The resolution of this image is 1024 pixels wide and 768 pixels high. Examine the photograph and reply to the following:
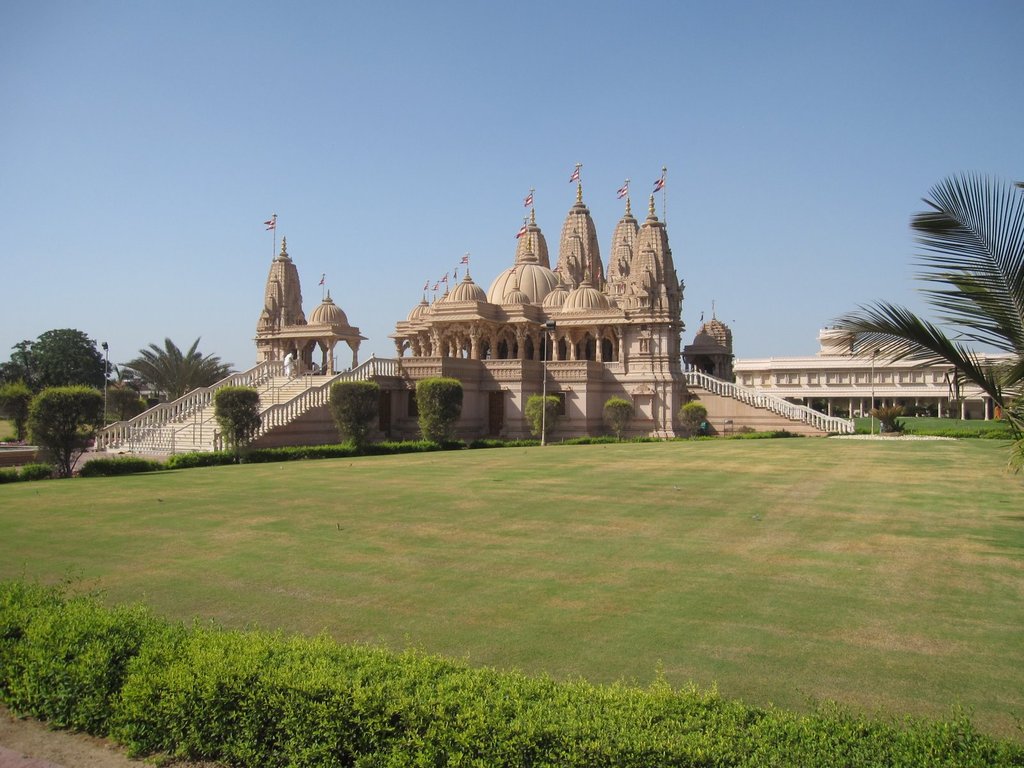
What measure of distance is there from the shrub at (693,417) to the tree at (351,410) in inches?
771

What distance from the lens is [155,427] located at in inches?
1414

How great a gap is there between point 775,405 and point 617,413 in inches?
363

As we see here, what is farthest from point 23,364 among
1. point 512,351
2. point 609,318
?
point 609,318

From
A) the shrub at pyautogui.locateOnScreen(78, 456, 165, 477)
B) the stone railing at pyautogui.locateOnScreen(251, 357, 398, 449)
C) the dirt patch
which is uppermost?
the stone railing at pyautogui.locateOnScreen(251, 357, 398, 449)

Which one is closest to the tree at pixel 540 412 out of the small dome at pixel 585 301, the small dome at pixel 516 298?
the small dome at pixel 585 301

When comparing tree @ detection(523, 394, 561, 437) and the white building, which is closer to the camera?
tree @ detection(523, 394, 561, 437)

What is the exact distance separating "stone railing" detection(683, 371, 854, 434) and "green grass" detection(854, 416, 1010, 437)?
2592 mm

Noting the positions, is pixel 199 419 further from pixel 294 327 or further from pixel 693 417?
pixel 693 417

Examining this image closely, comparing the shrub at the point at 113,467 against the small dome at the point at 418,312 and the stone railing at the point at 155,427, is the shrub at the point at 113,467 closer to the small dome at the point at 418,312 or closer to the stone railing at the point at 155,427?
the stone railing at the point at 155,427

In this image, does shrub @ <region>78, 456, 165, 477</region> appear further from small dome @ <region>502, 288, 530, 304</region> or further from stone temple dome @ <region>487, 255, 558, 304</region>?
stone temple dome @ <region>487, 255, 558, 304</region>

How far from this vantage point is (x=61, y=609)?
7.66 metres

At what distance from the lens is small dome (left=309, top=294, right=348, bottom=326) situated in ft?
170

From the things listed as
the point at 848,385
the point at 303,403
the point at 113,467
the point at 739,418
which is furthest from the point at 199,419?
the point at 848,385

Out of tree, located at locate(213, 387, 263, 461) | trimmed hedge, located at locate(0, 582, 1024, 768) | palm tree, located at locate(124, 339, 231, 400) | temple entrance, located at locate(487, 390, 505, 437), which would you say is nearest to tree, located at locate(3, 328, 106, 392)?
palm tree, located at locate(124, 339, 231, 400)
